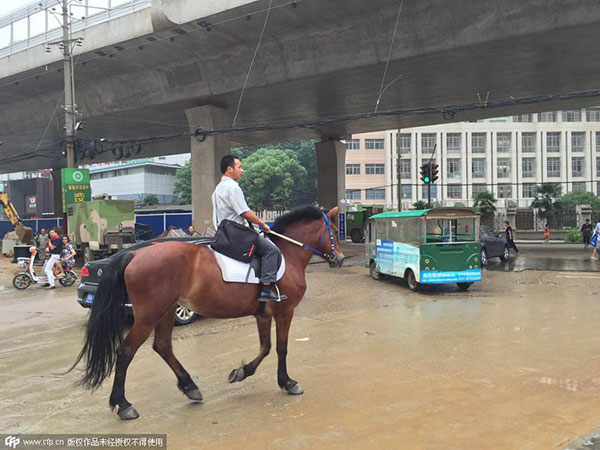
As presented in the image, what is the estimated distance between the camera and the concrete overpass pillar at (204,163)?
21.6 meters

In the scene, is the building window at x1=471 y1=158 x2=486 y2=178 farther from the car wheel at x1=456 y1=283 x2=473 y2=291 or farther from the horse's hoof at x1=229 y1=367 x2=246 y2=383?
the horse's hoof at x1=229 y1=367 x2=246 y2=383

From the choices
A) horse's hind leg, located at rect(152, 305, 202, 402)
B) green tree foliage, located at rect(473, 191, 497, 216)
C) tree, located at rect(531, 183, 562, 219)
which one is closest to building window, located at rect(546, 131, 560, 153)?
tree, located at rect(531, 183, 562, 219)

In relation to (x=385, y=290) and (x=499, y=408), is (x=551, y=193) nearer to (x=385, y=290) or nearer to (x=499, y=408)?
(x=385, y=290)

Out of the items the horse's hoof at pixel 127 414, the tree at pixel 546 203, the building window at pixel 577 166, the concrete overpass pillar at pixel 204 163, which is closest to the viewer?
the horse's hoof at pixel 127 414

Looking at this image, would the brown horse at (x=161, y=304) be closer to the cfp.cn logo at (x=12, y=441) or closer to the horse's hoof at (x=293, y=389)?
the horse's hoof at (x=293, y=389)

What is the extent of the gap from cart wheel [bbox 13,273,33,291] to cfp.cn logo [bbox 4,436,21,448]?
12.4 meters

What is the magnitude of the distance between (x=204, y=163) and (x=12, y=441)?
18341 millimetres

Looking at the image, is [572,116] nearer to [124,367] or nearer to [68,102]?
[68,102]

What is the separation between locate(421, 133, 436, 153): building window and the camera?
68125 millimetres

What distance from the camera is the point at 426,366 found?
6.24m

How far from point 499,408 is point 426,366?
1526mm

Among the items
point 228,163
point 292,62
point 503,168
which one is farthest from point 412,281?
point 503,168

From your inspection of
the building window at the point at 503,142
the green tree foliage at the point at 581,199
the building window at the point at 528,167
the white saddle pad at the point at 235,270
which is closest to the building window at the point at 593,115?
the building window at the point at 528,167

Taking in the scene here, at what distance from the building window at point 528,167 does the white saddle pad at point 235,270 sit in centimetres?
7085
